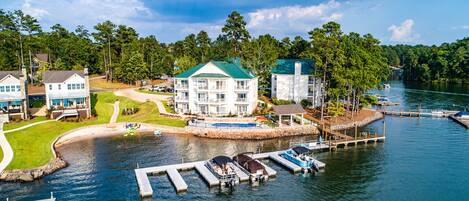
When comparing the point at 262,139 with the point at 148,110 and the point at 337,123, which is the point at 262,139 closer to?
the point at 337,123

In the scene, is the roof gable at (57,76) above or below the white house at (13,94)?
above

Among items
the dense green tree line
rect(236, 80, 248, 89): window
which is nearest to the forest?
rect(236, 80, 248, 89): window

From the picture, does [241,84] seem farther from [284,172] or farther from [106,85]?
[106,85]

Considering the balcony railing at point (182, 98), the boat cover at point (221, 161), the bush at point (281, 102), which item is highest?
the balcony railing at point (182, 98)

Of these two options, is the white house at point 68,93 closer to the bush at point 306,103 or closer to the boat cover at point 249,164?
the boat cover at point 249,164

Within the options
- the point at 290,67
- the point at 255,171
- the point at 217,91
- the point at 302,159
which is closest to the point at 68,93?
the point at 217,91

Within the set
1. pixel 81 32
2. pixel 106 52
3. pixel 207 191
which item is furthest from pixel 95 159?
pixel 81 32

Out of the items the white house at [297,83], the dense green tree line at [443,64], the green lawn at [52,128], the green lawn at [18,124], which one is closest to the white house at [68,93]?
the green lawn at [18,124]
